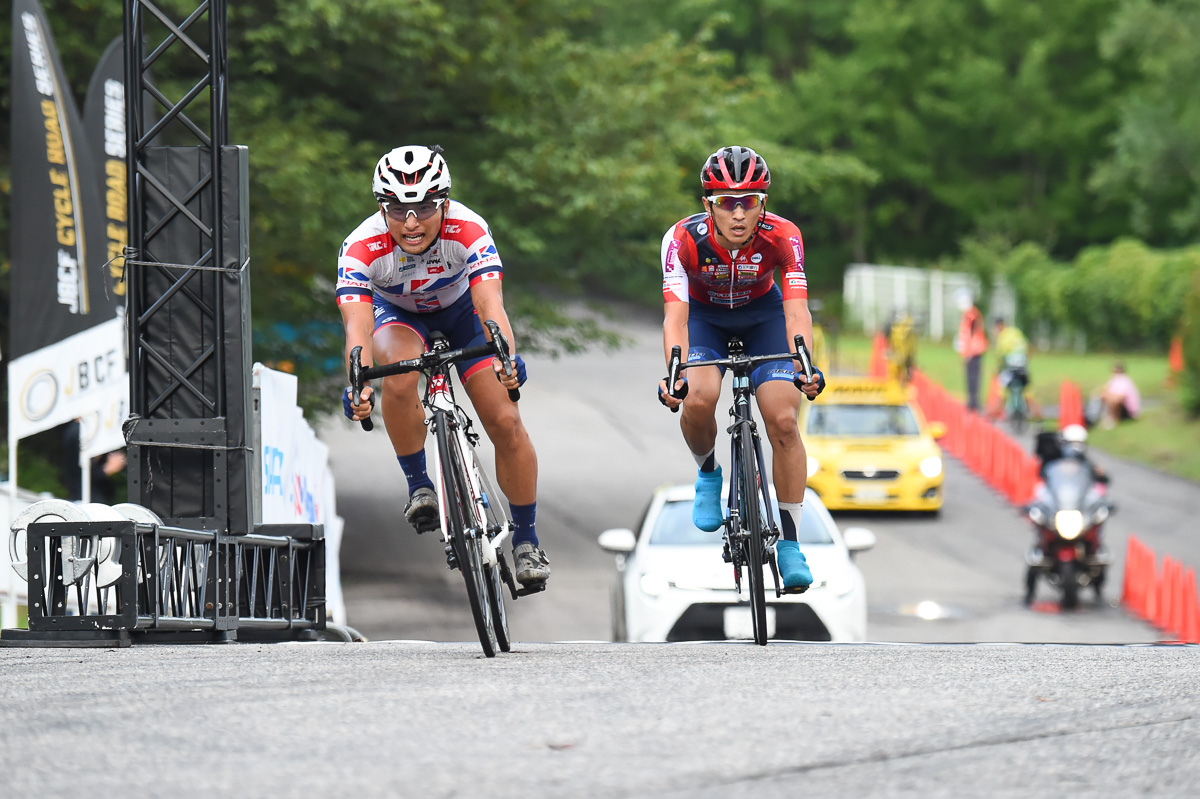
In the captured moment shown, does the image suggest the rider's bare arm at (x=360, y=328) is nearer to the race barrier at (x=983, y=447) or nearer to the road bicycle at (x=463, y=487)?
the road bicycle at (x=463, y=487)

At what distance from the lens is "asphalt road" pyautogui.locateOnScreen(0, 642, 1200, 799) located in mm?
4547

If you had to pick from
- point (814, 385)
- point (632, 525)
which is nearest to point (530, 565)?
point (814, 385)

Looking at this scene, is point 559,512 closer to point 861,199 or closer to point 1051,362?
point 1051,362

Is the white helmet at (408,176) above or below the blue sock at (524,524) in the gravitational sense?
above

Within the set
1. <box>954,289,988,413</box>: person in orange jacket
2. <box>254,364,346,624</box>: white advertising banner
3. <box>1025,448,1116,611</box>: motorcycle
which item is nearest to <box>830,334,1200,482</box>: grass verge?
<box>954,289,988,413</box>: person in orange jacket

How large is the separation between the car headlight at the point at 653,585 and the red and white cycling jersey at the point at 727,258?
4.43 m

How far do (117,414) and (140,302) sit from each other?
420cm

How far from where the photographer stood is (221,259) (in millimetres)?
9625

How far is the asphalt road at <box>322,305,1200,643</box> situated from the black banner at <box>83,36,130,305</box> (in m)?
5.48

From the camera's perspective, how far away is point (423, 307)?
8117 millimetres

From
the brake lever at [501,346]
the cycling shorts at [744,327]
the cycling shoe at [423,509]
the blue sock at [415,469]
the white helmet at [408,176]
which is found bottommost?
the cycling shoe at [423,509]

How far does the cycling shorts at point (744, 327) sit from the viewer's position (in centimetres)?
873

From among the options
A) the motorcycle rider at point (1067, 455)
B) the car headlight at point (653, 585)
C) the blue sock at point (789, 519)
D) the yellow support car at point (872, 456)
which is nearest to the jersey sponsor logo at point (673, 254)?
the blue sock at point (789, 519)

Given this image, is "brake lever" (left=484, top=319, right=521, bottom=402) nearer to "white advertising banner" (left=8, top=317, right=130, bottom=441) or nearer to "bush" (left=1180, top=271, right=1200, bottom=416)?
"white advertising banner" (left=8, top=317, right=130, bottom=441)
